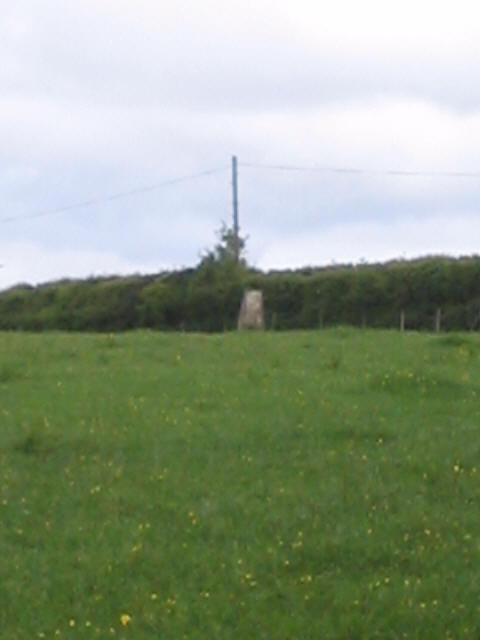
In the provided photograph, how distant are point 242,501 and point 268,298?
93.7 ft

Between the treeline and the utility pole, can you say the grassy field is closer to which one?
the treeline

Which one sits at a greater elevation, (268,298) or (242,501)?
(268,298)

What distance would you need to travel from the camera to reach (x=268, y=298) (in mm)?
42062

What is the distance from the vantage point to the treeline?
3809cm

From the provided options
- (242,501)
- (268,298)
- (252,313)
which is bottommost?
(242,501)

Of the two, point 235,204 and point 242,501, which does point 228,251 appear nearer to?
point 235,204

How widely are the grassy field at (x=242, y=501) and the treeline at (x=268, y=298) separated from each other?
17741 millimetres

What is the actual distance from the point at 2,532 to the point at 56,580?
131cm

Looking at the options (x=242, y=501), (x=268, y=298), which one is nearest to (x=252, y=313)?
(x=268, y=298)

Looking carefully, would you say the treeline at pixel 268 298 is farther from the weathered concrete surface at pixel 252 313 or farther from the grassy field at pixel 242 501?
the grassy field at pixel 242 501

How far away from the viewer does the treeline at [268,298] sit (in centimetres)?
3809

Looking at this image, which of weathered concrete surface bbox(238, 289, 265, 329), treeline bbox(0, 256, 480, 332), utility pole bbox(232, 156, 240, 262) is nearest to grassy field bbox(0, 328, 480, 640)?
weathered concrete surface bbox(238, 289, 265, 329)

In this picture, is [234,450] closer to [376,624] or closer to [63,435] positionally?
[63,435]

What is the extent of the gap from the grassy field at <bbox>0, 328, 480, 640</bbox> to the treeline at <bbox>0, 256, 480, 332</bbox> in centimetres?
1774
